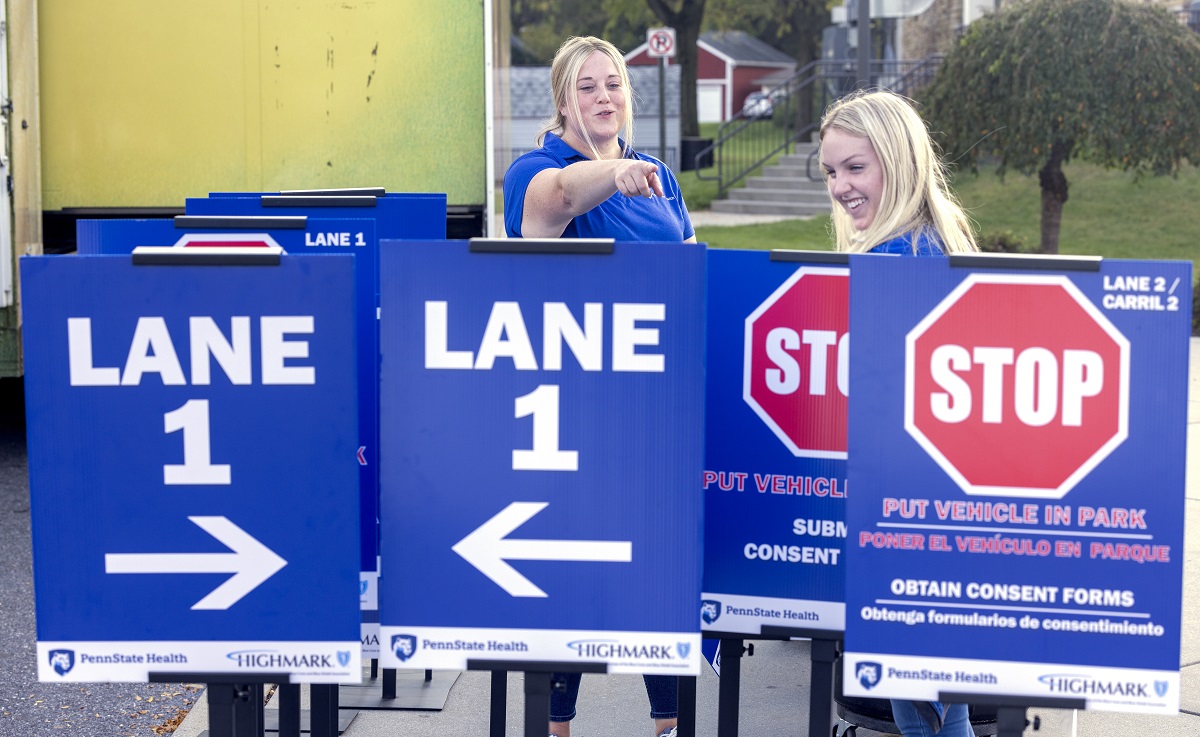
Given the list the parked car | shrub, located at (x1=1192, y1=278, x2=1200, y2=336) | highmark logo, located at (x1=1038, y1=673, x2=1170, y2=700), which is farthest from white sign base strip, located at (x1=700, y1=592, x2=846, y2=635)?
the parked car

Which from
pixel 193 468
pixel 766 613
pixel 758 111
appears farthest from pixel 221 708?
pixel 758 111

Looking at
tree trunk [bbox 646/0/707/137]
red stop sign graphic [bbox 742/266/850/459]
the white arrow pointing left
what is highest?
tree trunk [bbox 646/0/707/137]

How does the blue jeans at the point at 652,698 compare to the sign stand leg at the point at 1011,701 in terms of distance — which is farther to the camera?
the blue jeans at the point at 652,698

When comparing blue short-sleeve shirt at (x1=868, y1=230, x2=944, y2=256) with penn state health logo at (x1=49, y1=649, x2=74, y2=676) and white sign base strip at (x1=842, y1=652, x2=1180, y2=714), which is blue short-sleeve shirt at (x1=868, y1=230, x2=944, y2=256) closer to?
white sign base strip at (x1=842, y1=652, x2=1180, y2=714)

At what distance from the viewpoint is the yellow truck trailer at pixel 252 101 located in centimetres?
764

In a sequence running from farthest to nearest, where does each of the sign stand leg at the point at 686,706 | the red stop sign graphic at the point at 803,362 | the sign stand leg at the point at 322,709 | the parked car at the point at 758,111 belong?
the parked car at the point at 758,111
the sign stand leg at the point at 322,709
the sign stand leg at the point at 686,706
the red stop sign graphic at the point at 803,362

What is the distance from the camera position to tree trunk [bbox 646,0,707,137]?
35469 millimetres

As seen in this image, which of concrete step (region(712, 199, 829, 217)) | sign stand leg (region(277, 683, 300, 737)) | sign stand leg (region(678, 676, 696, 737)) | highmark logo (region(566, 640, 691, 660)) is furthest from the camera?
concrete step (region(712, 199, 829, 217))

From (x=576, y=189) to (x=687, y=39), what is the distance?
110ft

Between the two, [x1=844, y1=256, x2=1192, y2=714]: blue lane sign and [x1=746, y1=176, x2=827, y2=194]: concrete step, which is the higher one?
[x1=746, y1=176, x2=827, y2=194]: concrete step

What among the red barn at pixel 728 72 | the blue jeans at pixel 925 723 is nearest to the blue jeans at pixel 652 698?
the blue jeans at pixel 925 723

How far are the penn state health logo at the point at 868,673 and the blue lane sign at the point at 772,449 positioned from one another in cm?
46

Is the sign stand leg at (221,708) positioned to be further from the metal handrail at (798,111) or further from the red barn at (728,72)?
the red barn at (728,72)

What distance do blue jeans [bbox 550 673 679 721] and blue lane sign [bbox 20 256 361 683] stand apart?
4.60 feet
